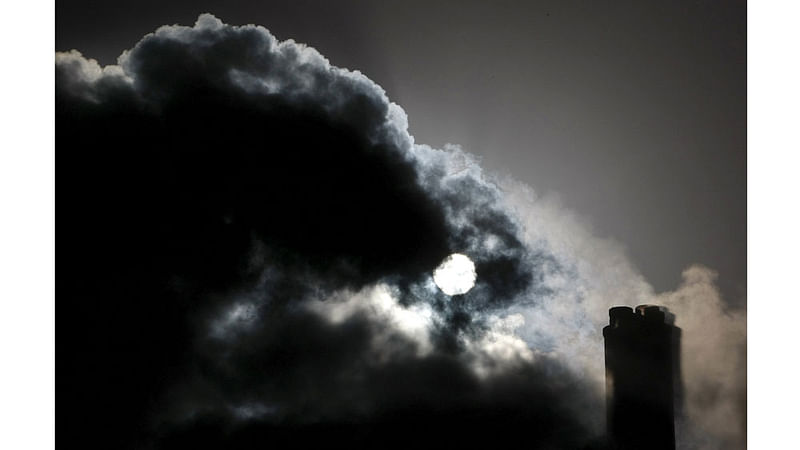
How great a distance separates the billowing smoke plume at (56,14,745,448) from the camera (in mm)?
3055

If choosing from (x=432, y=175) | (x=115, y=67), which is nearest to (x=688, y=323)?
(x=432, y=175)

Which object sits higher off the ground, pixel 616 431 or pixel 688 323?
pixel 688 323

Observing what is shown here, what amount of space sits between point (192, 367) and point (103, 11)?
227 centimetres

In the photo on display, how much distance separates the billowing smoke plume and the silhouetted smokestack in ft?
0.28

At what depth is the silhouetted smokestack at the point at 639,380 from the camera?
299 centimetres

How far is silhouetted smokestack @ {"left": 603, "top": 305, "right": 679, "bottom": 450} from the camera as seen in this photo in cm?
299

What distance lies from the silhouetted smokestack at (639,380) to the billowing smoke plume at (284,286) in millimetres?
87

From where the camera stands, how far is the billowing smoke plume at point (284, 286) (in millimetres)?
3055

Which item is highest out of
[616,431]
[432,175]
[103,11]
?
[103,11]

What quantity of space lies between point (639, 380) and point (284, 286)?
226cm

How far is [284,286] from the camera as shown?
3.08 meters

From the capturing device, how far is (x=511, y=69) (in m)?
3.10
